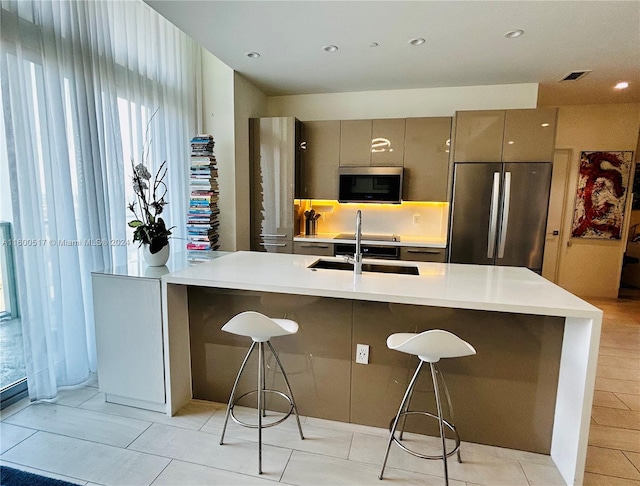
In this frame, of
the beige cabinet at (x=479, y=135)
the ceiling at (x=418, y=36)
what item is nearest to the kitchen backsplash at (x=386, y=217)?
the beige cabinet at (x=479, y=135)

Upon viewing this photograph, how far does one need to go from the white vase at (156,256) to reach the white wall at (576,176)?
554 centimetres

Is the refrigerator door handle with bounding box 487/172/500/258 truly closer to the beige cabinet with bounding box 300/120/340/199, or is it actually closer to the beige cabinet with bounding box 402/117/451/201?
the beige cabinet with bounding box 402/117/451/201

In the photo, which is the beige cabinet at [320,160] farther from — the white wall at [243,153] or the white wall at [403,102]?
the white wall at [243,153]

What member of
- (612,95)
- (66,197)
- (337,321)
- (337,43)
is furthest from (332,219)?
(612,95)

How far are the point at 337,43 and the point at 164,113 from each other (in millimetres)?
1724

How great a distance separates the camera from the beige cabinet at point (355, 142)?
4.15 meters

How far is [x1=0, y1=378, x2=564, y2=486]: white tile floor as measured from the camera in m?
1.76

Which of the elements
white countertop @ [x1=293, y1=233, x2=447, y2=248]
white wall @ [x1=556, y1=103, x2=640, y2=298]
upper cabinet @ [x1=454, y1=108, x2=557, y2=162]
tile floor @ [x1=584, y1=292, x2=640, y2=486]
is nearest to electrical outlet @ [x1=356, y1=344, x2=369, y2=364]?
tile floor @ [x1=584, y1=292, x2=640, y2=486]

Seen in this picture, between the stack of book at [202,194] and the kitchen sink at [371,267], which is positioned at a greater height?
the stack of book at [202,194]

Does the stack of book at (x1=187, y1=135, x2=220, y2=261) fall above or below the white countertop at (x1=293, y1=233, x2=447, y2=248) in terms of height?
above

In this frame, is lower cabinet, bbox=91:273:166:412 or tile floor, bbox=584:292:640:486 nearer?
tile floor, bbox=584:292:640:486

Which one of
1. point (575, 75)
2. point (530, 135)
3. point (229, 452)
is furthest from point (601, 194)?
point (229, 452)

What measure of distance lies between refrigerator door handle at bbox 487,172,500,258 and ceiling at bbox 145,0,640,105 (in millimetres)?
1126

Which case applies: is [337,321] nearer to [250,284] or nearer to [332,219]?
[250,284]
